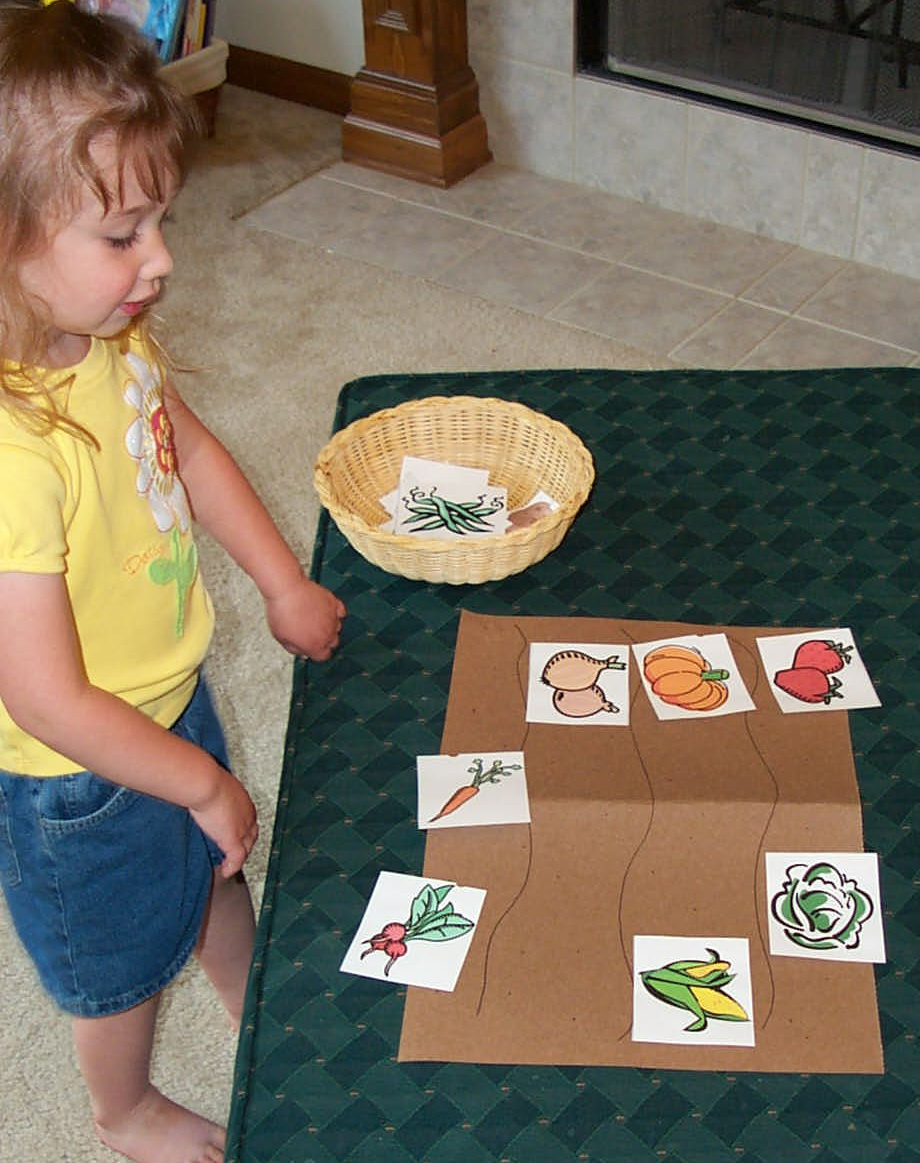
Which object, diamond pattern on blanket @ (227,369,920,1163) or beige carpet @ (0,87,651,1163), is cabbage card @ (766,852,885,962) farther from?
beige carpet @ (0,87,651,1163)

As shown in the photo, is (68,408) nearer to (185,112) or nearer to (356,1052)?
(185,112)

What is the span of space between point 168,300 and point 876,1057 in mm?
2338

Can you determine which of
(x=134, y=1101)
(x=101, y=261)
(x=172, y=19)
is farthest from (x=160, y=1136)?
(x=172, y=19)

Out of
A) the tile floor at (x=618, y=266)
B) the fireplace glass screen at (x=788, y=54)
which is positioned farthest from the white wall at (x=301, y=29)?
the fireplace glass screen at (x=788, y=54)

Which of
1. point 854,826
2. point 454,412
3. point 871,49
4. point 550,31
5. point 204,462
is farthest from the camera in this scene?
point 550,31

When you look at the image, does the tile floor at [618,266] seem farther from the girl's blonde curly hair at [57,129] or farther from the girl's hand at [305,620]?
the girl's blonde curly hair at [57,129]

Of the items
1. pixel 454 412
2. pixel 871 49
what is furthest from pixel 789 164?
pixel 454 412

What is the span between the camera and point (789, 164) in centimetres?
294

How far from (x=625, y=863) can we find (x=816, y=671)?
0.27 m

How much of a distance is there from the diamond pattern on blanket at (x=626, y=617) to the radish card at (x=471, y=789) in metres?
0.02

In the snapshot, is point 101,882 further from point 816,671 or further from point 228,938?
point 816,671

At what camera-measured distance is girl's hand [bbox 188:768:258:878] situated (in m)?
1.10

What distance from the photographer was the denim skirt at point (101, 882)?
1.13 metres

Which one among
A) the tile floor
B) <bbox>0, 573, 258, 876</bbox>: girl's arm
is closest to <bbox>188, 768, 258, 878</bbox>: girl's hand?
<bbox>0, 573, 258, 876</bbox>: girl's arm
